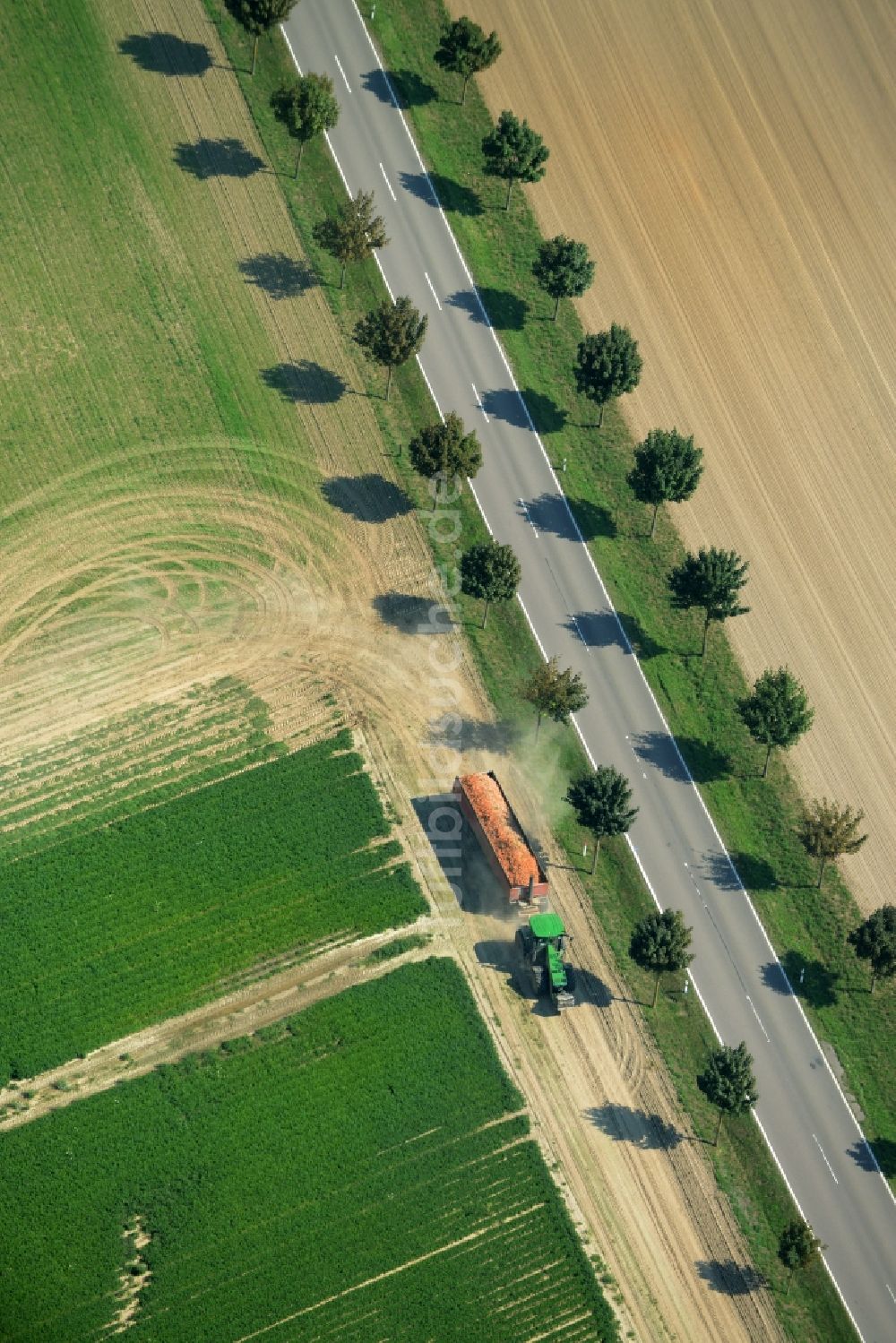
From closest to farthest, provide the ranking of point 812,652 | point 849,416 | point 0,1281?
point 0,1281
point 812,652
point 849,416

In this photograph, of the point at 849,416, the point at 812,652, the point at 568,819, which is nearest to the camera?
the point at 568,819

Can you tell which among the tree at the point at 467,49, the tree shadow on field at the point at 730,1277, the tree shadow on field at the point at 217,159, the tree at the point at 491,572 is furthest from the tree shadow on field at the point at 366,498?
the tree shadow on field at the point at 730,1277

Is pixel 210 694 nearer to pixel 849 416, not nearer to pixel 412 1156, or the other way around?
pixel 412 1156

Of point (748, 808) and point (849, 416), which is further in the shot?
point (849, 416)

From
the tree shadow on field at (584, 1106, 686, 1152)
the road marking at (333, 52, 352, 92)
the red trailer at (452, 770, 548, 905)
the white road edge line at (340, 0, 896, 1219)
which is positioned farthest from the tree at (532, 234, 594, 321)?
the tree shadow on field at (584, 1106, 686, 1152)

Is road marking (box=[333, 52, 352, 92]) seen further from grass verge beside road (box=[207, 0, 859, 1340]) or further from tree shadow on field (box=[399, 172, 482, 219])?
tree shadow on field (box=[399, 172, 482, 219])

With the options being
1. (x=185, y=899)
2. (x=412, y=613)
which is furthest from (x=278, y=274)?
(x=185, y=899)

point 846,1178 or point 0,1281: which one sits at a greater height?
point 0,1281

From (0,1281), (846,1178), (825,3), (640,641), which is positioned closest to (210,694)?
(640,641)
